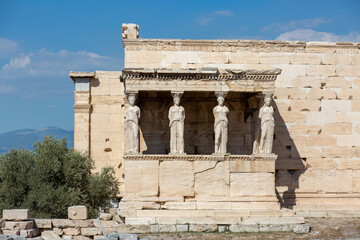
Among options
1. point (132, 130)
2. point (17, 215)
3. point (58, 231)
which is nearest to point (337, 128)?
point (132, 130)

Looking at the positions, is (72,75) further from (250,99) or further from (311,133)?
(311,133)

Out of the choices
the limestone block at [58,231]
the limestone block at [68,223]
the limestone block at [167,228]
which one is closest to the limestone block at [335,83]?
the limestone block at [167,228]

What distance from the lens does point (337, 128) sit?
51.7ft

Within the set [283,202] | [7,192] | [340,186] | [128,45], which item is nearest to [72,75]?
[128,45]

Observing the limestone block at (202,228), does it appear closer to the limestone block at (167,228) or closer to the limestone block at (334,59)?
the limestone block at (167,228)

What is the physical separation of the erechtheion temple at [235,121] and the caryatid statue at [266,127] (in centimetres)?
2

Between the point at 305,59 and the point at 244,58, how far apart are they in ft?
5.91

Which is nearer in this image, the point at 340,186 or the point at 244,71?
the point at 244,71

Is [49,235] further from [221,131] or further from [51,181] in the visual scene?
[221,131]

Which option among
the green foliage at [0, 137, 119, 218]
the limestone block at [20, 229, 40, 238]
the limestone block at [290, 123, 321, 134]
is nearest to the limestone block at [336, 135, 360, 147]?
the limestone block at [290, 123, 321, 134]

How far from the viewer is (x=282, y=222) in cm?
1266

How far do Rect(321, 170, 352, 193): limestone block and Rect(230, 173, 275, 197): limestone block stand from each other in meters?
2.93

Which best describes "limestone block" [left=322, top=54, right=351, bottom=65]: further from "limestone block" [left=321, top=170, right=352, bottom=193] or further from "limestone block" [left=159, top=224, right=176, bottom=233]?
"limestone block" [left=159, top=224, right=176, bottom=233]

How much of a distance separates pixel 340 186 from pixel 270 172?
3273 mm
